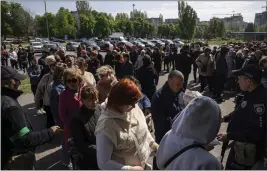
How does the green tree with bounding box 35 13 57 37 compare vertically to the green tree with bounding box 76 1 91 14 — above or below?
below

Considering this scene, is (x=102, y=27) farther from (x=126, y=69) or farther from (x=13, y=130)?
(x=13, y=130)

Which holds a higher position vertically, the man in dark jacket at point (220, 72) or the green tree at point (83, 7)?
the green tree at point (83, 7)

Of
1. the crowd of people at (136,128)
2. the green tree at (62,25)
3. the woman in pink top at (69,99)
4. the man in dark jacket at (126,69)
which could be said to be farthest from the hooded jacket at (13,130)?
the green tree at (62,25)

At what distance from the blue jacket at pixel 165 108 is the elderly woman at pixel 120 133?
103cm

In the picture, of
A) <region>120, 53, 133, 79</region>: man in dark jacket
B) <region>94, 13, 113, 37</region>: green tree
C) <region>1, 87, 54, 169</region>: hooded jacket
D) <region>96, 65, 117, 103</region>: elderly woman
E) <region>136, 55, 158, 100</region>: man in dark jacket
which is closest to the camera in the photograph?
<region>1, 87, 54, 169</region>: hooded jacket

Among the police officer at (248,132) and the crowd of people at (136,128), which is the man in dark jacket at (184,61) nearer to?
the crowd of people at (136,128)

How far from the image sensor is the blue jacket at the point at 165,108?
3.55m

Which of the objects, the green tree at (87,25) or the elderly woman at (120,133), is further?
the green tree at (87,25)

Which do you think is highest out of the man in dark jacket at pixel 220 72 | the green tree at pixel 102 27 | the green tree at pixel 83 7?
the green tree at pixel 83 7

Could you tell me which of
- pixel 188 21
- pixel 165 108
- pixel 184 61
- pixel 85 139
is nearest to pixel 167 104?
pixel 165 108

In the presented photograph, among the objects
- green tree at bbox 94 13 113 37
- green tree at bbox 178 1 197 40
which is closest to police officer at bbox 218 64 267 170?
green tree at bbox 178 1 197 40

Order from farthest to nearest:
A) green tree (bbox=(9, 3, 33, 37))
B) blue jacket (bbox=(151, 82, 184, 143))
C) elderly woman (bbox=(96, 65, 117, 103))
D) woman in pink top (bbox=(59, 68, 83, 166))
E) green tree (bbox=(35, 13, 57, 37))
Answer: green tree (bbox=(35, 13, 57, 37))
green tree (bbox=(9, 3, 33, 37))
elderly woman (bbox=(96, 65, 117, 103))
woman in pink top (bbox=(59, 68, 83, 166))
blue jacket (bbox=(151, 82, 184, 143))

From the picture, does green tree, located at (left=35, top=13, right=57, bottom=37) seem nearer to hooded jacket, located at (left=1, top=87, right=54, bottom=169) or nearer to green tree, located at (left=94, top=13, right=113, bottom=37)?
green tree, located at (left=94, top=13, right=113, bottom=37)

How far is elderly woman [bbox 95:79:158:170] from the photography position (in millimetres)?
2275
